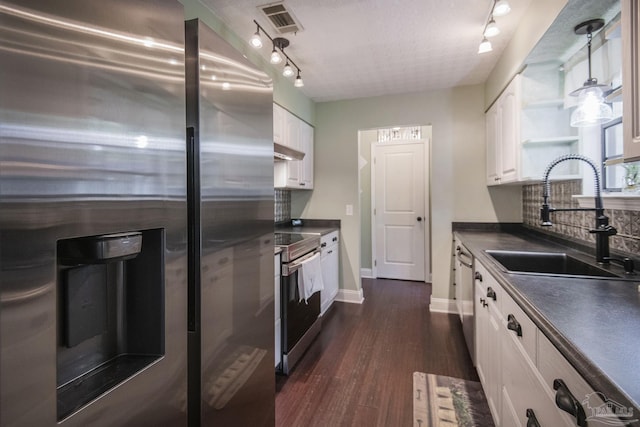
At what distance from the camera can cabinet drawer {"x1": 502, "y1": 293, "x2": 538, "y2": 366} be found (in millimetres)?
1020

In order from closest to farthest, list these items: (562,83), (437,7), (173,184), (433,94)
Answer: (173,184)
(437,7)
(562,83)
(433,94)

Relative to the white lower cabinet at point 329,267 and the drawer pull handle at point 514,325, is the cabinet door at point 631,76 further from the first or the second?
the white lower cabinet at point 329,267

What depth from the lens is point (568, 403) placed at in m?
0.73

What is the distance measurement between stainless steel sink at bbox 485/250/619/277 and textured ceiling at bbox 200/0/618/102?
133cm

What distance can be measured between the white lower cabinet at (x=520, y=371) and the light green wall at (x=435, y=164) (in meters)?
1.59

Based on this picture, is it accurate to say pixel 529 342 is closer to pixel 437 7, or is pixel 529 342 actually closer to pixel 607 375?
pixel 607 375

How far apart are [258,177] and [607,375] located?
48.9 inches

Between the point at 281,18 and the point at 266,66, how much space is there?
2.42ft

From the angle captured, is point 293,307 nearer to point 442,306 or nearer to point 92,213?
point 92,213

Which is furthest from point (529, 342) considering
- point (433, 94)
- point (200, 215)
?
point (433, 94)

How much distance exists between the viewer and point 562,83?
85.6 inches

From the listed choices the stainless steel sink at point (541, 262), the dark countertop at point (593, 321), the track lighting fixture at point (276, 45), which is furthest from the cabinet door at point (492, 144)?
the track lighting fixture at point (276, 45)

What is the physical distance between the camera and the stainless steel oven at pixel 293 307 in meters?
2.19

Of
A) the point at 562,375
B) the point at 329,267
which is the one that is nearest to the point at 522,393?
the point at 562,375
